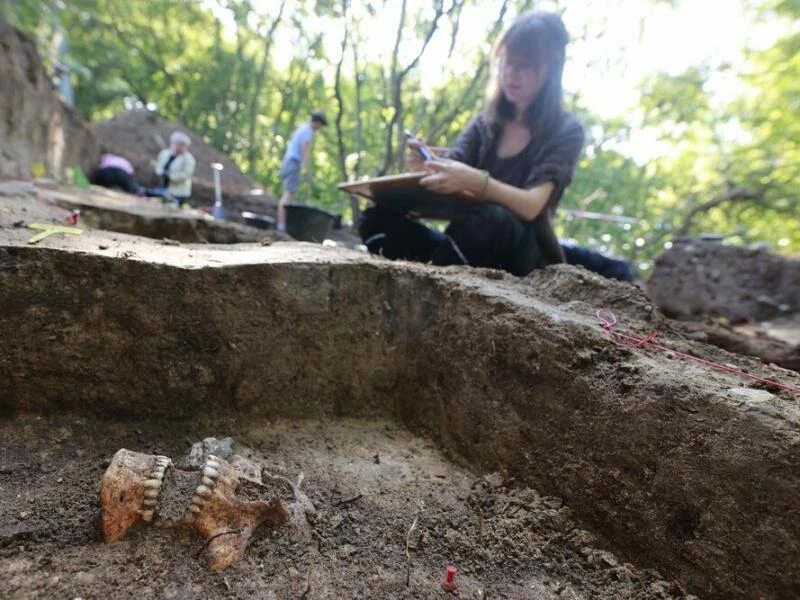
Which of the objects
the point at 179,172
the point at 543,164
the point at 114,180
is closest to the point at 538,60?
the point at 543,164

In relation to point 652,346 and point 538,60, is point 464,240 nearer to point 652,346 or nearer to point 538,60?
point 538,60

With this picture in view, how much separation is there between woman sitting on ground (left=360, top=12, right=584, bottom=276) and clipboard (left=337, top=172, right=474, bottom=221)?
6cm

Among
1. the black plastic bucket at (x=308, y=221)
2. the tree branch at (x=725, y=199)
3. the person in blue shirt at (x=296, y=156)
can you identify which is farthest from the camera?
the tree branch at (x=725, y=199)

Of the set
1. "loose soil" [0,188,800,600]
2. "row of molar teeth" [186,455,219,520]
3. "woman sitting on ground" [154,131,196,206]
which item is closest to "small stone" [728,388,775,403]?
"loose soil" [0,188,800,600]

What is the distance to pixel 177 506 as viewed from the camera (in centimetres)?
108

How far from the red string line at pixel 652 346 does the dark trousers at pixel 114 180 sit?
6.63 m

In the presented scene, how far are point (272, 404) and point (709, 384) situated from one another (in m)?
1.30

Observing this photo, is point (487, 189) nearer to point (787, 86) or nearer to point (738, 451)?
point (738, 451)

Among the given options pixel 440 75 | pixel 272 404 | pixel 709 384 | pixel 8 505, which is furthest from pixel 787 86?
pixel 8 505

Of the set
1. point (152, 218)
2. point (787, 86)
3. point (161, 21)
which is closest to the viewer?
point (152, 218)

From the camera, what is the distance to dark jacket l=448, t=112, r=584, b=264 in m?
2.23

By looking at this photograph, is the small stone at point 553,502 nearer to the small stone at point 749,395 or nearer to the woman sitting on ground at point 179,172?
the small stone at point 749,395

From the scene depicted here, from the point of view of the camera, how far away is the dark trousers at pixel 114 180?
6355mm

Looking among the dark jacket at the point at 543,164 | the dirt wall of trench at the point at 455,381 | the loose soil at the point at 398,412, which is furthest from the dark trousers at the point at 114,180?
the dirt wall of trench at the point at 455,381
